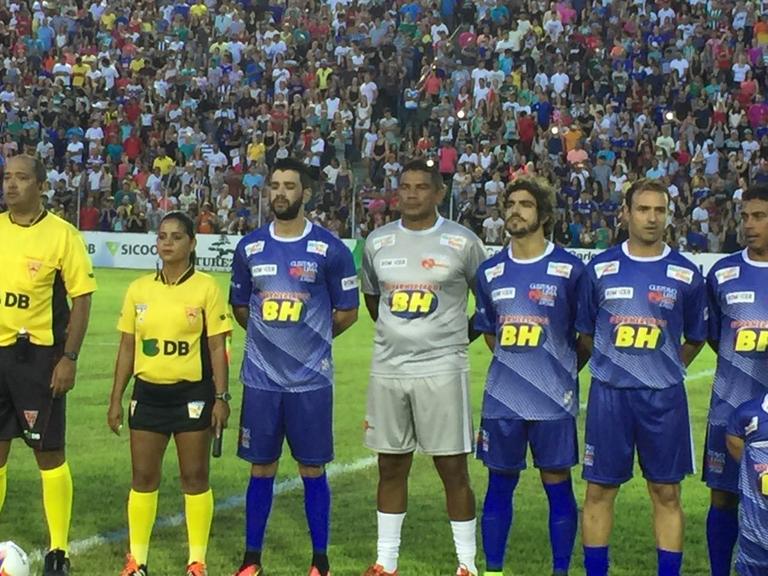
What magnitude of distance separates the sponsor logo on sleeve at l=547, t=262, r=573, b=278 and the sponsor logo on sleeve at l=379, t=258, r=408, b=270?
2.55ft

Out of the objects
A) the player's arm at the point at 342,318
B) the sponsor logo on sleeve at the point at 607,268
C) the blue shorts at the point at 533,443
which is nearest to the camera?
Answer: the sponsor logo on sleeve at the point at 607,268

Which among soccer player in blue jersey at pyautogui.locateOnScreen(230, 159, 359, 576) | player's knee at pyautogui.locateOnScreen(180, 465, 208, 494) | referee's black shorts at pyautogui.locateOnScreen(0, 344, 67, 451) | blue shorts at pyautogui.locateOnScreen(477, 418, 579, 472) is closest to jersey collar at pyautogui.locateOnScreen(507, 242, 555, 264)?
blue shorts at pyautogui.locateOnScreen(477, 418, 579, 472)

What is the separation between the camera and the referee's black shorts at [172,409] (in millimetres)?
6977

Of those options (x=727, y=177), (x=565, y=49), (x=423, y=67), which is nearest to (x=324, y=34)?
(x=423, y=67)

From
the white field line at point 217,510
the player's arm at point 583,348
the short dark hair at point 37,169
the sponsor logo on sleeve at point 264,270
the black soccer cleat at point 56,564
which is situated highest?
the short dark hair at point 37,169

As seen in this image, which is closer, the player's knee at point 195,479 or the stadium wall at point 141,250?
the player's knee at point 195,479

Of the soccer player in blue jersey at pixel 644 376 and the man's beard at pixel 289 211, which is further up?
the man's beard at pixel 289 211

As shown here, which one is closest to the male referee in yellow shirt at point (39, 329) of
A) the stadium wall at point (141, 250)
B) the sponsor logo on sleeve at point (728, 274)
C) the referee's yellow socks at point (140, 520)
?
the referee's yellow socks at point (140, 520)

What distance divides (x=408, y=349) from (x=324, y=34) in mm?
27395

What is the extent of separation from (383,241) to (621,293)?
4.53 ft

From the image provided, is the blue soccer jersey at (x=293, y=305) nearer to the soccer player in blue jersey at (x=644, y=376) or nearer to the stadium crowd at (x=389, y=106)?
the soccer player in blue jersey at (x=644, y=376)

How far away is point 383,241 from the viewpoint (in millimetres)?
7316

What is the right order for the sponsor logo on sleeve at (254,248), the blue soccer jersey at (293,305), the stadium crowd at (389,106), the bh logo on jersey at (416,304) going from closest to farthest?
the bh logo on jersey at (416,304) → the blue soccer jersey at (293,305) → the sponsor logo on sleeve at (254,248) → the stadium crowd at (389,106)

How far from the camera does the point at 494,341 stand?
723cm
